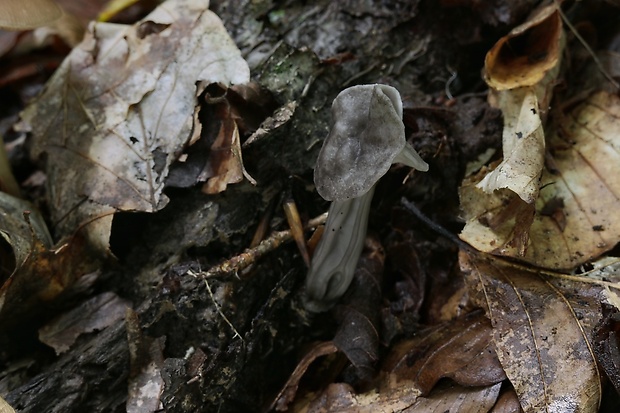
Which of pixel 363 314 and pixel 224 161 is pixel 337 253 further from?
pixel 224 161

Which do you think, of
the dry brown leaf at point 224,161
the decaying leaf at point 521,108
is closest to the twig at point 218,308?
the dry brown leaf at point 224,161

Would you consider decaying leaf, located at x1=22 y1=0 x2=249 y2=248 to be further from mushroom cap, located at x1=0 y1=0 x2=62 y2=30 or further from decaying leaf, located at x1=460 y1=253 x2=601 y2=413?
decaying leaf, located at x1=460 y1=253 x2=601 y2=413

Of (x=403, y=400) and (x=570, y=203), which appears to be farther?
(x=570, y=203)

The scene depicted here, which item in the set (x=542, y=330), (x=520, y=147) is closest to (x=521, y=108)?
(x=520, y=147)

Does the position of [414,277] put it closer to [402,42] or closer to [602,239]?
[602,239]

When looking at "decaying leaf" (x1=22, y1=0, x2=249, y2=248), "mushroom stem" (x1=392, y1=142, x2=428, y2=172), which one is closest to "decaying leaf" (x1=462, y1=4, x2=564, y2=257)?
"mushroom stem" (x1=392, y1=142, x2=428, y2=172)

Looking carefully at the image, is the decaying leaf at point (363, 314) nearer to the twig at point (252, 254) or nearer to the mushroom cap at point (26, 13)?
the twig at point (252, 254)
